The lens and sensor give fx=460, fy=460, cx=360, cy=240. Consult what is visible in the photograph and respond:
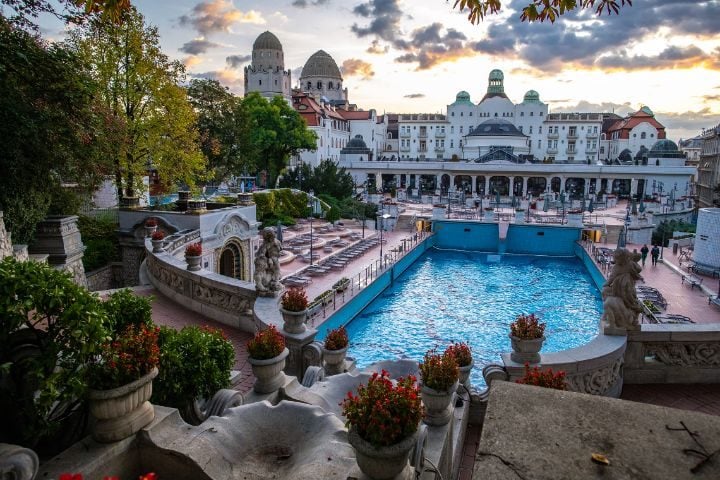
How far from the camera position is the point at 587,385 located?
7621 millimetres

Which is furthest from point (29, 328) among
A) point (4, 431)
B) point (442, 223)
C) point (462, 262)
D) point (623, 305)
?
point (442, 223)

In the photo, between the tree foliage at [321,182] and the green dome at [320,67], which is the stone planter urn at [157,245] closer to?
the tree foliage at [321,182]

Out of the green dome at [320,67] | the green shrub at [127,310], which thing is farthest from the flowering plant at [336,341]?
the green dome at [320,67]

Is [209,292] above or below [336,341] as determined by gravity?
below

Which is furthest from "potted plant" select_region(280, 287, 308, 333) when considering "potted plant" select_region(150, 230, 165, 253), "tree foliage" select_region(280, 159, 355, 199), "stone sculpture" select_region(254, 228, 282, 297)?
"tree foliage" select_region(280, 159, 355, 199)

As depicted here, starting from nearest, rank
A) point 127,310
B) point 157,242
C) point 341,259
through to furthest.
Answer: point 127,310, point 157,242, point 341,259

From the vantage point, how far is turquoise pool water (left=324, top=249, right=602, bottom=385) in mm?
19156

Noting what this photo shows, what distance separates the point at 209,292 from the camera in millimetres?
11766

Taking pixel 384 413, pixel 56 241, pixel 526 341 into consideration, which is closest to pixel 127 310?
pixel 384 413

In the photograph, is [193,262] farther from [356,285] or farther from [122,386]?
[356,285]

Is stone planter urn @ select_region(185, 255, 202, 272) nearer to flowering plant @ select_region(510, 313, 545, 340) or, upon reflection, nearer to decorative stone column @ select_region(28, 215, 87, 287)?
decorative stone column @ select_region(28, 215, 87, 287)

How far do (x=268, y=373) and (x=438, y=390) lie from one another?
239 cm

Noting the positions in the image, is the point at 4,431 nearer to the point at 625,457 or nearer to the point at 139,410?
the point at 139,410

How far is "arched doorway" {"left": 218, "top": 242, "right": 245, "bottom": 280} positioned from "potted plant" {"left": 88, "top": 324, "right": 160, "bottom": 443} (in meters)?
17.2
